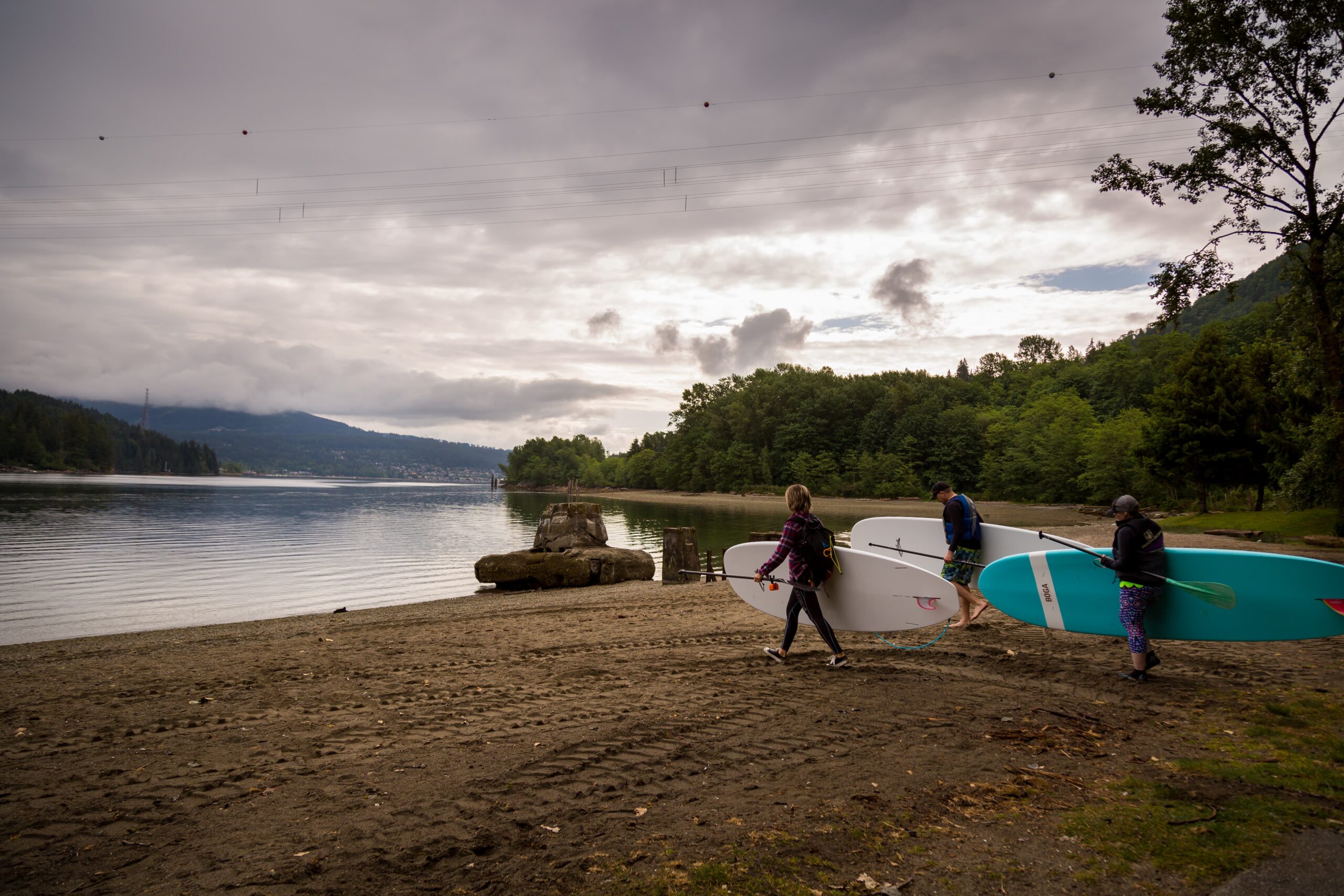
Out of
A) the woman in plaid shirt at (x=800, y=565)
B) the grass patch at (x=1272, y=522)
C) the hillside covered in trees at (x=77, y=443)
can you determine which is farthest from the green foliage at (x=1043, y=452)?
the hillside covered in trees at (x=77, y=443)

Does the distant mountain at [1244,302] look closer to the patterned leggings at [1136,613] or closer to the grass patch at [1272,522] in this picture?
the grass patch at [1272,522]

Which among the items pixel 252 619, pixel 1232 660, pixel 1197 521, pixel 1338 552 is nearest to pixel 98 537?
pixel 252 619

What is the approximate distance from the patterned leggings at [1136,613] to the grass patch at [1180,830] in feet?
8.75

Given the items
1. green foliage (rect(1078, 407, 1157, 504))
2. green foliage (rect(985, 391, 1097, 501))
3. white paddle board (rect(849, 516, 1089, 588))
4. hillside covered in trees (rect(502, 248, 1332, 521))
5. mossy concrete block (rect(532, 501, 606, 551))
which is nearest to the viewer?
white paddle board (rect(849, 516, 1089, 588))

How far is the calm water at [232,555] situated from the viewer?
14633mm

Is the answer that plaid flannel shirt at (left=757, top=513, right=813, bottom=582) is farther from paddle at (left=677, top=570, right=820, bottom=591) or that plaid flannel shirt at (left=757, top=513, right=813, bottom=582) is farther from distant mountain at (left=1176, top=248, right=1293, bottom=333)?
distant mountain at (left=1176, top=248, right=1293, bottom=333)

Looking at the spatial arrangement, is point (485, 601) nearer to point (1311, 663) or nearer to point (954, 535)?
point (954, 535)

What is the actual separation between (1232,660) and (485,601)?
12726 millimetres

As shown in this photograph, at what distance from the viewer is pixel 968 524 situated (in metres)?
8.27

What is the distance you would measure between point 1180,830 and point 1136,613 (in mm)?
3344

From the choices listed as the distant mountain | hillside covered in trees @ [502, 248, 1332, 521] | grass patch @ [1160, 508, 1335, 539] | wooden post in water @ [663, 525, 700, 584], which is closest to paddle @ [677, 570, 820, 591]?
wooden post in water @ [663, 525, 700, 584]

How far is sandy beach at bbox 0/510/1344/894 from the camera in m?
3.21

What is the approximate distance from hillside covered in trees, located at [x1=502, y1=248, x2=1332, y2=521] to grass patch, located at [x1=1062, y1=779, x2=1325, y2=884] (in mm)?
18364

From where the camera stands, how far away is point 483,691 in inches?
249
